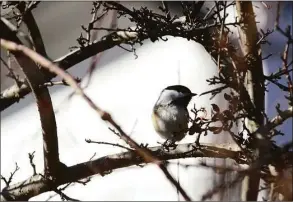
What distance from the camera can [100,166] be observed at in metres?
0.73

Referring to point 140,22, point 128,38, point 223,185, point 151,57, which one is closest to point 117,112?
point 151,57

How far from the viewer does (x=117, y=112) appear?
48.9 inches

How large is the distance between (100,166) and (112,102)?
535mm

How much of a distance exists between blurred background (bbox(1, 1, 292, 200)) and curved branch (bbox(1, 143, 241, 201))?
0.22 meters

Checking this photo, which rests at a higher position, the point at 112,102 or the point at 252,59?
the point at 112,102

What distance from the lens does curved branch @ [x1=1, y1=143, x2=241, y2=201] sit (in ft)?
2.23

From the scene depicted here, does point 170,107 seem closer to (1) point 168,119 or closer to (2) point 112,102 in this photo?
(1) point 168,119

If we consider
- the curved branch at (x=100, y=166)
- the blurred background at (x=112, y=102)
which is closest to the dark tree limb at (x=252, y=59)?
the curved branch at (x=100, y=166)

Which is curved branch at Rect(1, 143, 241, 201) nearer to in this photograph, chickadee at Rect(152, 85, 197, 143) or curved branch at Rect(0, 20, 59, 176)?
curved branch at Rect(0, 20, 59, 176)

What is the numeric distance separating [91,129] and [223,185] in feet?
2.28

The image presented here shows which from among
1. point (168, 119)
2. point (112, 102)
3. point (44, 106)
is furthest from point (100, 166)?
point (112, 102)

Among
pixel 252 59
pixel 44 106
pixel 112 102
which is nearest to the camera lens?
pixel 252 59

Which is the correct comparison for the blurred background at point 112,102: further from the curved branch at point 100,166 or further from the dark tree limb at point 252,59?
the dark tree limb at point 252,59

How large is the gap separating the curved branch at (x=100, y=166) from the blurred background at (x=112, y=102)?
0.72ft
